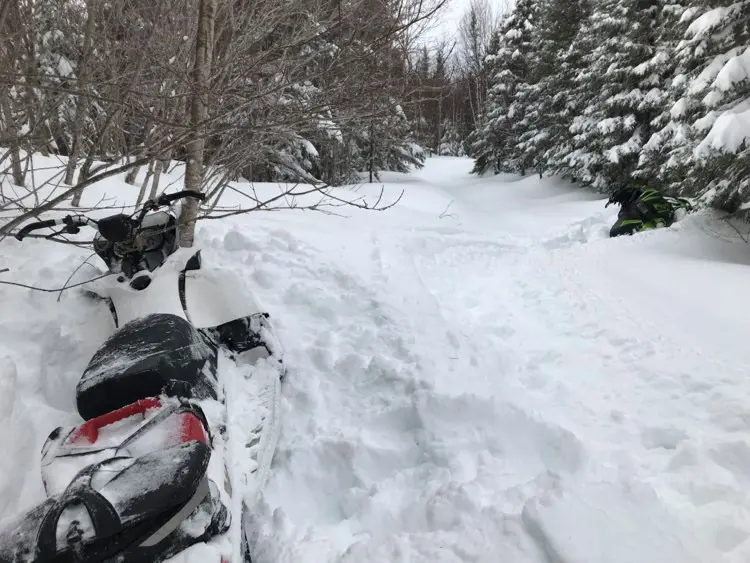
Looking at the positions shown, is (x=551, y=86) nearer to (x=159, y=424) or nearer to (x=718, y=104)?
(x=718, y=104)

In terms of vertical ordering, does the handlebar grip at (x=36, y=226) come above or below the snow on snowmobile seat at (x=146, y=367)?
above

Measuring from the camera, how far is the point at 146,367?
206 centimetres

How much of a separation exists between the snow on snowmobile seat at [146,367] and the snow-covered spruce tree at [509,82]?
66.4 feet

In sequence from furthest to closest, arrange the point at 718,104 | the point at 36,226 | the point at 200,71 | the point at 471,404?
1. the point at 718,104
2. the point at 200,71
3. the point at 471,404
4. the point at 36,226

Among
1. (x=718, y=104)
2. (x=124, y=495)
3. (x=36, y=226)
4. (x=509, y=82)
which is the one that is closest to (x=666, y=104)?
(x=718, y=104)

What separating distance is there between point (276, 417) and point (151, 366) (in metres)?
0.79

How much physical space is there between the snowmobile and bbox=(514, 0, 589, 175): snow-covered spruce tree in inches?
619

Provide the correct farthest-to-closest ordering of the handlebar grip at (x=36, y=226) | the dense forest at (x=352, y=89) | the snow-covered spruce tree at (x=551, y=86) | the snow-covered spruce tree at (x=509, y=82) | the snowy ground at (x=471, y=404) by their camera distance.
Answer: the snow-covered spruce tree at (x=509, y=82)
the snow-covered spruce tree at (x=551, y=86)
the dense forest at (x=352, y=89)
the handlebar grip at (x=36, y=226)
the snowy ground at (x=471, y=404)

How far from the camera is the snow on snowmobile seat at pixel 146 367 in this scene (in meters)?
2.04

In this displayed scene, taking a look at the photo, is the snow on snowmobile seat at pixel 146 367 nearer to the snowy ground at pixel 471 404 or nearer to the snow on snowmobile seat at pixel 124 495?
the snow on snowmobile seat at pixel 124 495

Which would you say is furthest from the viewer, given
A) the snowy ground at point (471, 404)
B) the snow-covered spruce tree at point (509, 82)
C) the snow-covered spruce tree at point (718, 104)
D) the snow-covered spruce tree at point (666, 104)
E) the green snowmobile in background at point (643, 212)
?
the snow-covered spruce tree at point (509, 82)

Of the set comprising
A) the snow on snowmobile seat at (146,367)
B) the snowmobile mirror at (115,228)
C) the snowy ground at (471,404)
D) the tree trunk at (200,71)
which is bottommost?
the snowy ground at (471,404)

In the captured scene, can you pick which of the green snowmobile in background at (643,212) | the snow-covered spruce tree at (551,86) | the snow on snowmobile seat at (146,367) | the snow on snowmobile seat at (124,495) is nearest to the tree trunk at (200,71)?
the snow on snowmobile seat at (146,367)

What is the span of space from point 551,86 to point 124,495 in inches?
773
